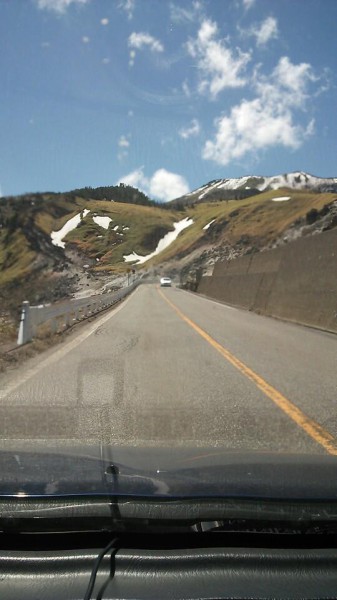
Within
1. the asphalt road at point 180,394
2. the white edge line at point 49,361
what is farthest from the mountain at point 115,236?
the asphalt road at point 180,394

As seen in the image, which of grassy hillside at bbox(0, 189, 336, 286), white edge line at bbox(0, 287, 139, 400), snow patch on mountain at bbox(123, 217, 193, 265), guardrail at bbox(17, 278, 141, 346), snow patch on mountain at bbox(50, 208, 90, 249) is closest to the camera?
white edge line at bbox(0, 287, 139, 400)

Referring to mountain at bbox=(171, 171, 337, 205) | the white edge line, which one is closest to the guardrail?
the white edge line

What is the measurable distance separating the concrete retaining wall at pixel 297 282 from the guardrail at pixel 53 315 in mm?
8318

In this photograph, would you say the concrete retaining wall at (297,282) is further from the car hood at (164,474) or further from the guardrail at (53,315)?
the car hood at (164,474)

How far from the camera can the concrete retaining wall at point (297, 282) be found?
2141 centimetres

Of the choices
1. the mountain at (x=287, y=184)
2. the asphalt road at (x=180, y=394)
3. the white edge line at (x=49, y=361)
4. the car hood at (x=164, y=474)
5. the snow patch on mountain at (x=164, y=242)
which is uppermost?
the mountain at (x=287, y=184)

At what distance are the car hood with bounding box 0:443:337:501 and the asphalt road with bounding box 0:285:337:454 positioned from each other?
190 centimetres

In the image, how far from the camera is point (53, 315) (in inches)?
759

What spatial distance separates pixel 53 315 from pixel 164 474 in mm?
15952

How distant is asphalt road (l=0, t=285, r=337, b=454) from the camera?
6727 millimetres

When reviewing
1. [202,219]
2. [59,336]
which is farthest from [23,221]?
[59,336]

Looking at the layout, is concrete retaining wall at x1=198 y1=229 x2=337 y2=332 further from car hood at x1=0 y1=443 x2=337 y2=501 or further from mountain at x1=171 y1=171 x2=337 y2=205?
mountain at x1=171 y1=171 x2=337 y2=205

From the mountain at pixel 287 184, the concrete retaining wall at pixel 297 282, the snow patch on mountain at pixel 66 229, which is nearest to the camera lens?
the concrete retaining wall at pixel 297 282

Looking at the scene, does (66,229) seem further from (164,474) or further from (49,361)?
(164,474)
